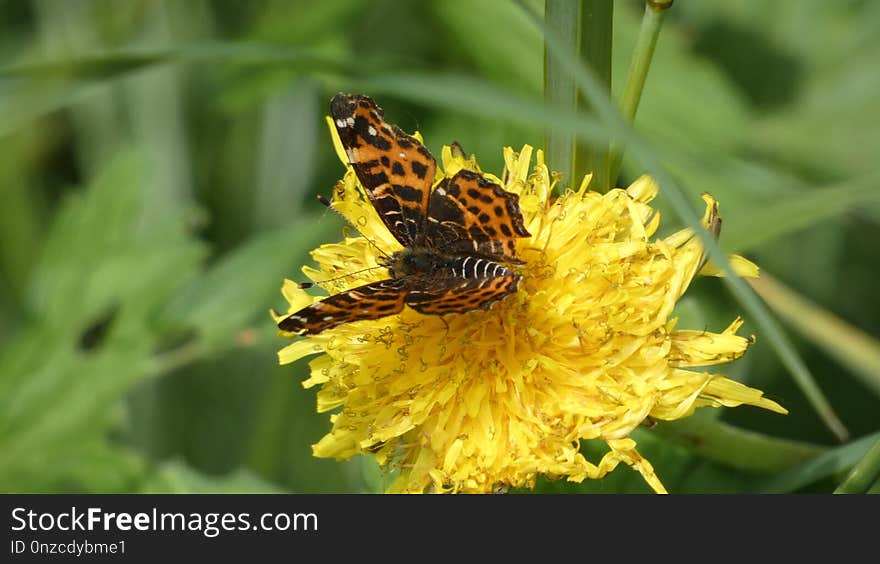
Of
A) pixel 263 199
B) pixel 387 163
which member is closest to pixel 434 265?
pixel 387 163

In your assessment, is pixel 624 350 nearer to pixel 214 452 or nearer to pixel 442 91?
pixel 442 91

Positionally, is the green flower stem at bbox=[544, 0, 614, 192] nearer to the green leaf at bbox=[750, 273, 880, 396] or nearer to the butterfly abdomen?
the butterfly abdomen

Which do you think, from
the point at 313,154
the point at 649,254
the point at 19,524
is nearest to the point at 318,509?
the point at 19,524

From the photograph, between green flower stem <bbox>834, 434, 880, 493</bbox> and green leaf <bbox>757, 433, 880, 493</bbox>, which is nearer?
green flower stem <bbox>834, 434, 880, 493</bbox>

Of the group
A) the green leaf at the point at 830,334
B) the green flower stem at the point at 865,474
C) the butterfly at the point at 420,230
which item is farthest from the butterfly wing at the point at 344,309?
the green leaf at the point at 830,334

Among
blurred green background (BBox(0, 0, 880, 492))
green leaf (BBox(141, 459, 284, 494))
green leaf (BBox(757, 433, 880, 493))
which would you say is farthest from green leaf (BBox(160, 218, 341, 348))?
green leaf (BBox(757, 433, 880, 493))

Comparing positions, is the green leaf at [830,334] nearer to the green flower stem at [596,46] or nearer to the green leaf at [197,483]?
the green flower stem at [596,46]
